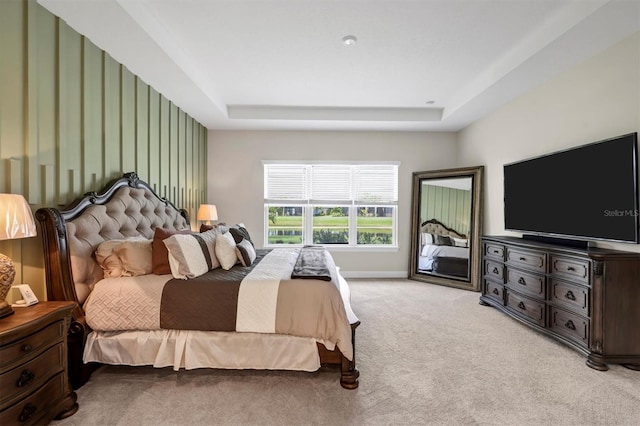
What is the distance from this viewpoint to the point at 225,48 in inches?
113

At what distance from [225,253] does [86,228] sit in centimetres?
102

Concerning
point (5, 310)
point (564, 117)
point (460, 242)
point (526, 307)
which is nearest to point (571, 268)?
point (526, 307)

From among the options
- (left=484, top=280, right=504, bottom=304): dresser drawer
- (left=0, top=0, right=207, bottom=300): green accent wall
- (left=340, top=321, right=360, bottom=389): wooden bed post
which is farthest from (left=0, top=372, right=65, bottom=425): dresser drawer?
(left=484, top=280, right=504, bottom=304): dresser drawer

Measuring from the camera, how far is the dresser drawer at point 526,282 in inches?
111

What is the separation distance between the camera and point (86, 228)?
7.22 feet

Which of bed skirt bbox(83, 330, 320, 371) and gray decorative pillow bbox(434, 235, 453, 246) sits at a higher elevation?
gray decorative pillow bbox(434, 235, 453, 246)

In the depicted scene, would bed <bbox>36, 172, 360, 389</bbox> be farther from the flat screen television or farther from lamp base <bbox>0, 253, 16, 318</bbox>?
the flat screen television

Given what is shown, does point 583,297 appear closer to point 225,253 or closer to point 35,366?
point 225,253

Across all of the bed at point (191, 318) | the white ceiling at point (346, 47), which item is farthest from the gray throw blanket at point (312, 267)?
the white ceiling at point (346, 47)

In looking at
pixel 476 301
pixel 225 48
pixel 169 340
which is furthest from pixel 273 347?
pixel 476 301

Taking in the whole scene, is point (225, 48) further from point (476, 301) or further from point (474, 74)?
point (476, 301)

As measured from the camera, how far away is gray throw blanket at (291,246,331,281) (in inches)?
86.3

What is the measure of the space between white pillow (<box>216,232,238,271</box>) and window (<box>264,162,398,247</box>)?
2.49 metres

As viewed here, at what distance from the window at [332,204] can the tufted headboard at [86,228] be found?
2.39 m
